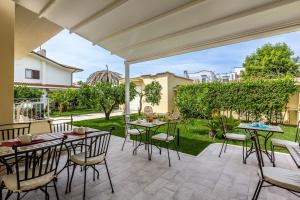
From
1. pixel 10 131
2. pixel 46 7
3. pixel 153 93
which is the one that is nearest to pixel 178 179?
pixel 10 131

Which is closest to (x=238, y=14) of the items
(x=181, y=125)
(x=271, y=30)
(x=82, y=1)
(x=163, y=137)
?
(x=271, y=30)

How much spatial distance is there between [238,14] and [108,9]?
→ 2.15 m

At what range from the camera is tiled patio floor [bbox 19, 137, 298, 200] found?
2.48 metres

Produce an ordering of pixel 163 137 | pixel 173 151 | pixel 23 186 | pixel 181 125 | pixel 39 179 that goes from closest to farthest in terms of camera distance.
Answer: pixel 23 186
pixel 39 179
pixel 163 137
pixel 173 151
pixel 181 125

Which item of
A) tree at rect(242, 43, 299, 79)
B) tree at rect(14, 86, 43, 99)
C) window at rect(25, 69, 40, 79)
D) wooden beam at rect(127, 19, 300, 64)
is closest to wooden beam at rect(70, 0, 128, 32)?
wooden beam at rect(127, 19, 300, 64)

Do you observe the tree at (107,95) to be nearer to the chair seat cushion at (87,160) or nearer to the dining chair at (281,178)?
the chair seat cushion at (87,160)

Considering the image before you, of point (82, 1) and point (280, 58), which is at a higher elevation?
point (280, 58)

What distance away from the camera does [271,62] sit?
1513 cm

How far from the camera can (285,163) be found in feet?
11.9

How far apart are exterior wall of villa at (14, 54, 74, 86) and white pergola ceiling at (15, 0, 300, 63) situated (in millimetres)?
12157

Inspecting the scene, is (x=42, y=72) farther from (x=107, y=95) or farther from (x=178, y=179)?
(x=178, y=179)

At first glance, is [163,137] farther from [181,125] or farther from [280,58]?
[280,58]

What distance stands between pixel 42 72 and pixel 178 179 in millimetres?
15470

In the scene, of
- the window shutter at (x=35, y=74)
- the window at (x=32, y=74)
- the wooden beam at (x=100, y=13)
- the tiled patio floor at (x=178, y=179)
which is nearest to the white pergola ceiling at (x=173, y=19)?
the wooden beam at (x=100, y=13)
